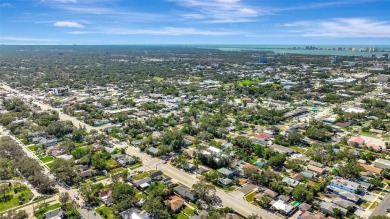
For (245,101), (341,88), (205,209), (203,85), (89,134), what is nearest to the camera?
(205,209)

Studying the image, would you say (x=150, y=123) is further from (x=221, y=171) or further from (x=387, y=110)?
(x=387, y=110)

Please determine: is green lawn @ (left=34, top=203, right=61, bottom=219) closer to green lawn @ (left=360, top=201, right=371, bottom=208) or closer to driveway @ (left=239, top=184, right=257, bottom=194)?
driveway @ (left=239, top=184, right=257, bottom=194)

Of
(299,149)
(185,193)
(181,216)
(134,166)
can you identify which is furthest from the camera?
(299,149)

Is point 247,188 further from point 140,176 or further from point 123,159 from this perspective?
point 123,159

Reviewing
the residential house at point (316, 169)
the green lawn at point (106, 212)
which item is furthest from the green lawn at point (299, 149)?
the green lawn at point (106, 212)

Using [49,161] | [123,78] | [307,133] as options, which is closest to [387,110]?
[307,133]

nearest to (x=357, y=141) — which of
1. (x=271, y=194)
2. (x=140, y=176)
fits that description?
(x=271, y=194)

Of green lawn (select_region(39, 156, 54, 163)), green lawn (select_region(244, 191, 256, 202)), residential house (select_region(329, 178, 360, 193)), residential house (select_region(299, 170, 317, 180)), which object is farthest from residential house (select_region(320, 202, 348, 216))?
green lawn (select_region(39, 156, 54, 163))
